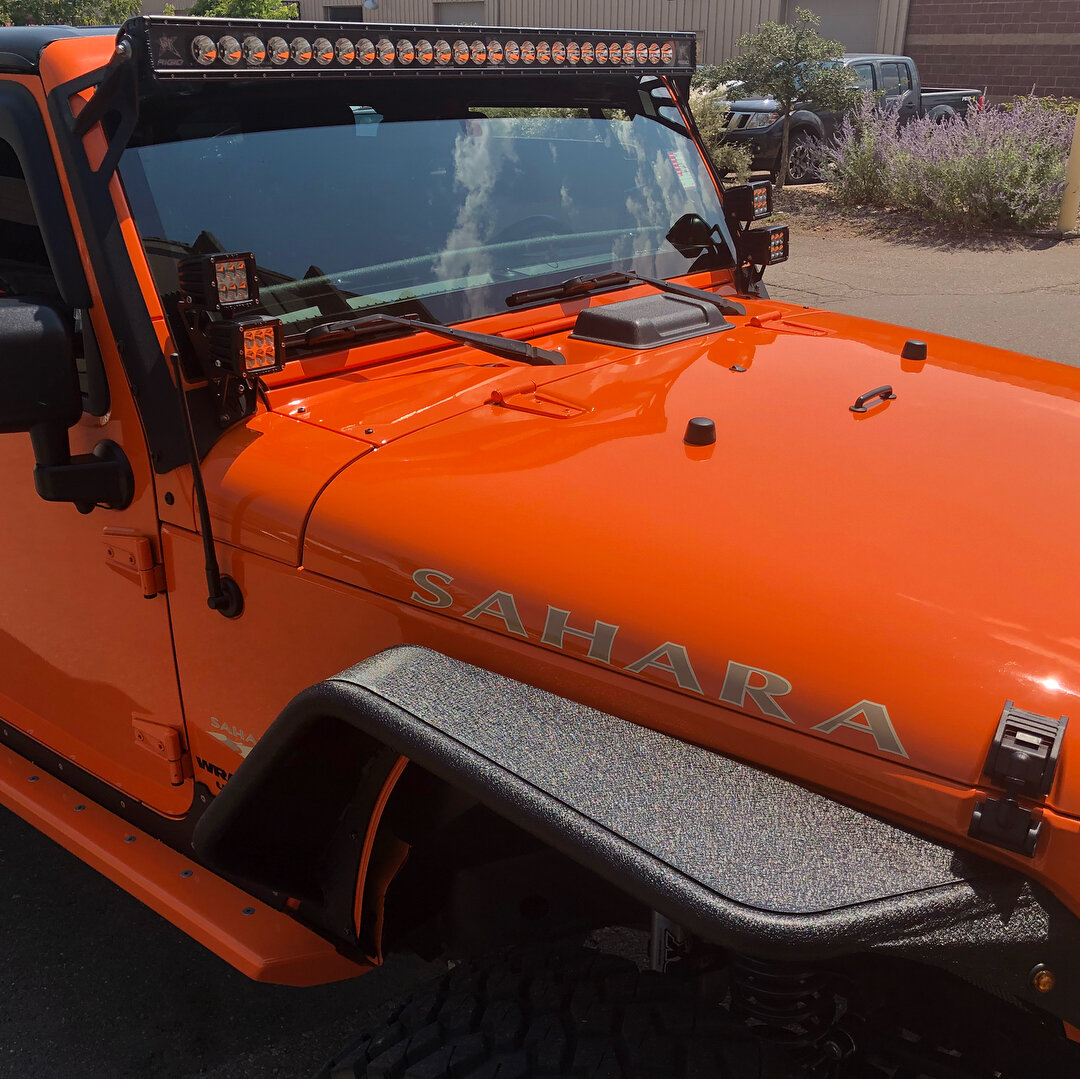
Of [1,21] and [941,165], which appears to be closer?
[941,165]

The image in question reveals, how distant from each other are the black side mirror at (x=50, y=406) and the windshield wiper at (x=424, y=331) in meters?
0.43

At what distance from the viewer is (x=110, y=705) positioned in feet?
7.66

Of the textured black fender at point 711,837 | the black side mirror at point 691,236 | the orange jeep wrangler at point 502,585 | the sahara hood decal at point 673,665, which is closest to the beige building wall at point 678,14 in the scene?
the black side mirror at point 691,236

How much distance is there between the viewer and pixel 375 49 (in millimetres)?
2205

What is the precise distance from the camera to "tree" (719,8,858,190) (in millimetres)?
14977

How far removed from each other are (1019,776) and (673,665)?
0.44 metres

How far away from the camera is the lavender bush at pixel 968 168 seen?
12594mm

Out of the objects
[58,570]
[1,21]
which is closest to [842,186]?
[1,21]

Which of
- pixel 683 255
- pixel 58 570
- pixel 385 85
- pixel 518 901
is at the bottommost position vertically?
pixel 518 901

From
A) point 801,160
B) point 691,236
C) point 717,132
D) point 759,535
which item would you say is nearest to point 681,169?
point 691,236

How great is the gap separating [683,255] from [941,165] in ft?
37.0

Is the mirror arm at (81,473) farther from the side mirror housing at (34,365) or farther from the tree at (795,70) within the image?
the tree at (795,70)

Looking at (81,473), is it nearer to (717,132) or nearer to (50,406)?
(50,406)

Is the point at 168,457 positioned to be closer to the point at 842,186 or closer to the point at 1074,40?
the point at 842,186
